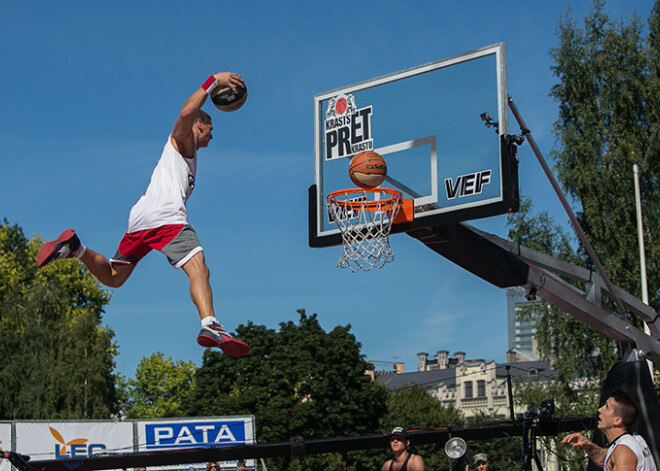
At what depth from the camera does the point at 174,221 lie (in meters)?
5.31

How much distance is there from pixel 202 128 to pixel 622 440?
3823 millimetres

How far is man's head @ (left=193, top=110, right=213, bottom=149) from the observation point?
547 cm

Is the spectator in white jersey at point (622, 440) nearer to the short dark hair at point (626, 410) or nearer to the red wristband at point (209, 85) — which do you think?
the short dark hair at point (626, 410)

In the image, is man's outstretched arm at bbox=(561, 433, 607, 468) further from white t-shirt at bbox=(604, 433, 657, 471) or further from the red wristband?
the red wristband

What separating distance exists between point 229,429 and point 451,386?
204 feet

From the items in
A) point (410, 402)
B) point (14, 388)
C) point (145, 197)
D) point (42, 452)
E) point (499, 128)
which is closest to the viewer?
point (145, 197)

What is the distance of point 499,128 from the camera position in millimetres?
9016

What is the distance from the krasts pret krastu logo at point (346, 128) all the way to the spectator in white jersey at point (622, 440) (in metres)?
4.90

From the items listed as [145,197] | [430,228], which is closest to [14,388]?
[430,228]

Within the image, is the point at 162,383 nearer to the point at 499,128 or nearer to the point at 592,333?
the point at 592,333

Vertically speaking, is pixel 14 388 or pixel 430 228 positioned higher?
pixel 430 228

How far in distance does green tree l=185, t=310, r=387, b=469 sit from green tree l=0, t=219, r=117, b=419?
19.6 ft

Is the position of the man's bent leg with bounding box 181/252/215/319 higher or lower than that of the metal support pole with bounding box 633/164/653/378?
lower

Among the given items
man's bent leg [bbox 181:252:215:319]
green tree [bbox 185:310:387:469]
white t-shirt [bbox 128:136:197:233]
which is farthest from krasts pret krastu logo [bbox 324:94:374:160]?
green tree [bbox 185:310:387:469]
